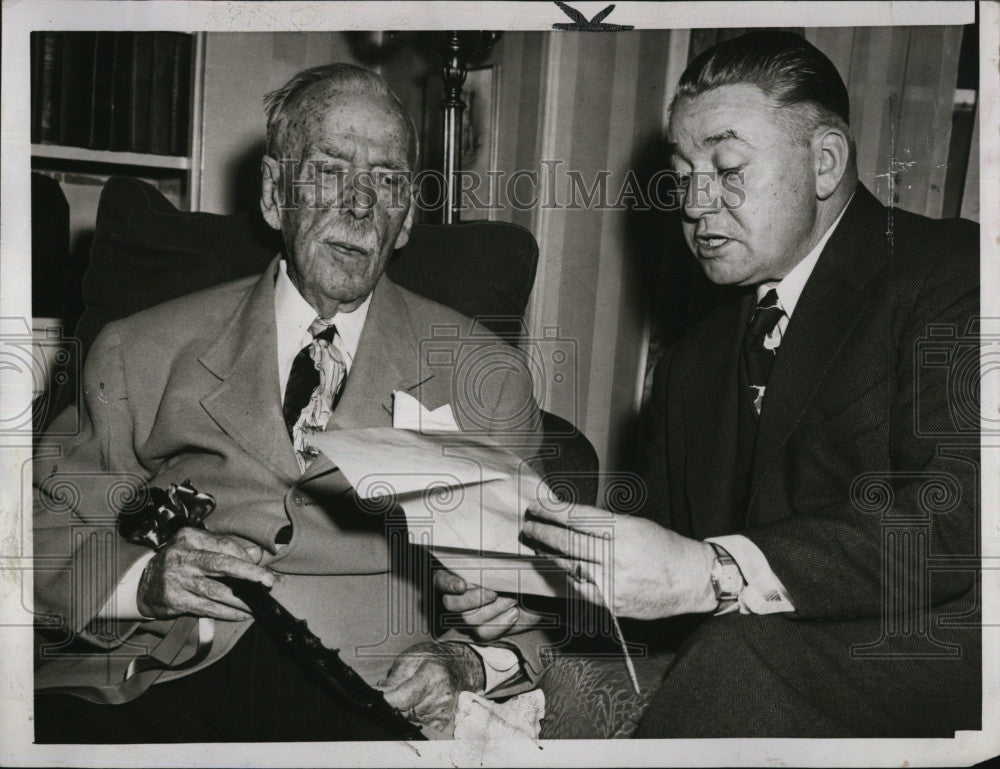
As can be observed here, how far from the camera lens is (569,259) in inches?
39.3

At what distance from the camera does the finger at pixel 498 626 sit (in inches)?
36.7

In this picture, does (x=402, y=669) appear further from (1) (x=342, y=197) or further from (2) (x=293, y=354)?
(1) (x=342, y=197)

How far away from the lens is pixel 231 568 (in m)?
0.92

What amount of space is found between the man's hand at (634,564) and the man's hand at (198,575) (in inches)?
12.3

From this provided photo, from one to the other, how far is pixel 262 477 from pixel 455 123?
55 centimetres

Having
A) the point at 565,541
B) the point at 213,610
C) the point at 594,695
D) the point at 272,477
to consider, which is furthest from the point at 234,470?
the point at 594,695

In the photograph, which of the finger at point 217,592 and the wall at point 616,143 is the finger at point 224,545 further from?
the wall at point 616,143

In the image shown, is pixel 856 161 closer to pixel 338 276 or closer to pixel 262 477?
pixel 338 276

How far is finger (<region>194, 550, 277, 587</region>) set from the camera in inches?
36.1

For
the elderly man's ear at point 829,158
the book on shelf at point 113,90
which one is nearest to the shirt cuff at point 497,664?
the elderly man's ear at point 829,158

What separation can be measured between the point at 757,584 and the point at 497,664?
299mm

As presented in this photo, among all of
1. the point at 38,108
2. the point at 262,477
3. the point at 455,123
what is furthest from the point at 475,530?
the point at 38,108

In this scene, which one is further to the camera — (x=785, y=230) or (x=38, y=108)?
(x=38, y=108)

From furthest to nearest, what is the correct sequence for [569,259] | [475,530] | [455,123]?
[455,123], [569,259], [475,530]
